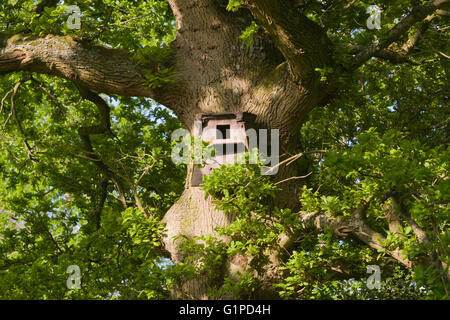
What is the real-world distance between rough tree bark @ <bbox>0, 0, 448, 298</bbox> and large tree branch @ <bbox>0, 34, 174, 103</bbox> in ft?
0.04

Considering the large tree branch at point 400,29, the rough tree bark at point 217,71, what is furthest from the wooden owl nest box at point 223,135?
the large tree branch at point 400,29

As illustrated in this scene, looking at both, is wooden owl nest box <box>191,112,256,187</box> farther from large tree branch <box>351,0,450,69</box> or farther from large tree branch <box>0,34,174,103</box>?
large tree branch <box>351,0,450,69</box>

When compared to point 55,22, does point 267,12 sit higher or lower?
lower

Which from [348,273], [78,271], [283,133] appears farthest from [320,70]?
[78,271]

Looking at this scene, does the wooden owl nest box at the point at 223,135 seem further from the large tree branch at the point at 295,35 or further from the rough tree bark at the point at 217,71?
the large tree branch at the point at 295,35

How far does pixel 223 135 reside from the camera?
6.58 m

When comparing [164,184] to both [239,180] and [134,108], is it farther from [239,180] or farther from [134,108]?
[239,180]

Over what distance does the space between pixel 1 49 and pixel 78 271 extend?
3126mm

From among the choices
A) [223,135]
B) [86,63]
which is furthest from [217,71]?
[86,63]

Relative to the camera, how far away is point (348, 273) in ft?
20.1

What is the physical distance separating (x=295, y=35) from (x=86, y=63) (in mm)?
A: 2702

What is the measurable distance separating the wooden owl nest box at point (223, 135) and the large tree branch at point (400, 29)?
1433 millimetres

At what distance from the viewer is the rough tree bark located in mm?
6148

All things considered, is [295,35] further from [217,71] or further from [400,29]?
[217,71]
